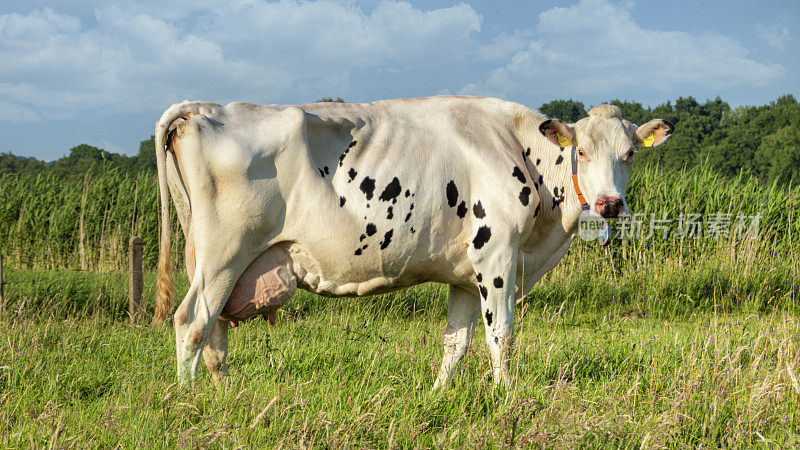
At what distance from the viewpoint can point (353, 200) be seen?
15.1ft

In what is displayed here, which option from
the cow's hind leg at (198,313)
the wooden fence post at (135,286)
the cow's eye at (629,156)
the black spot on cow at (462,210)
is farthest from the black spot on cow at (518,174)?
the wooden fence post at (135,286)

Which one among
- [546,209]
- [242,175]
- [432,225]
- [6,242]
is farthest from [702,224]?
[6,242]

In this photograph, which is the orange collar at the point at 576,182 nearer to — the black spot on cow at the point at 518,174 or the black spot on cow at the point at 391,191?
the black spot on cow at the point at 518,174

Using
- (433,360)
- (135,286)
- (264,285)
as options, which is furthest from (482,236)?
(135,286)

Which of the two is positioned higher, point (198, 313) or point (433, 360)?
point (198, 313)

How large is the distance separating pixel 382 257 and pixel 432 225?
42 cm

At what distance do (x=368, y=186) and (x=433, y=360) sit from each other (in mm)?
1349

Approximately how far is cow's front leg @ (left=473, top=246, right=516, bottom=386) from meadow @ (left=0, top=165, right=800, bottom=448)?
0.61 feet

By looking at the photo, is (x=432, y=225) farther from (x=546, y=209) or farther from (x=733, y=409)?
(x=733, y=409)

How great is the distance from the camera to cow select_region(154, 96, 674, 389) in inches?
178

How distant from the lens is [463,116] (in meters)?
5.12

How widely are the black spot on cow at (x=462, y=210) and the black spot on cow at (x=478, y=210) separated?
6 cm

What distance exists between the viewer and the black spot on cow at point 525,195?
15.8ft

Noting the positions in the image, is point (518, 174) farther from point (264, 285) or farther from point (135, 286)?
point (135, 286)
